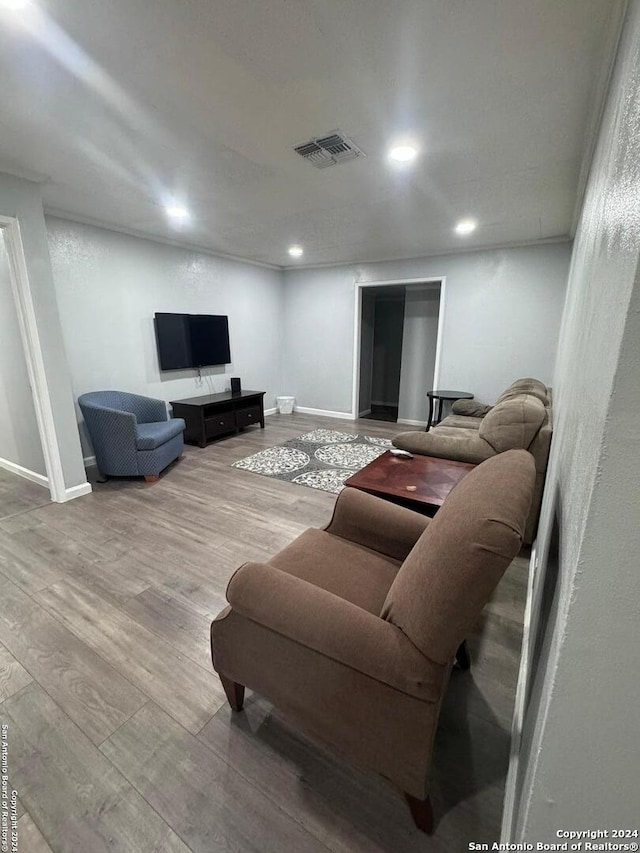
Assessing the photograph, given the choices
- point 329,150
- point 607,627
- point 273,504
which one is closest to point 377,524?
point 607,627

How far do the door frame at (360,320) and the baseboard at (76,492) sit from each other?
394 cm

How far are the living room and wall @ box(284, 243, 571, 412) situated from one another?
0.03 metres

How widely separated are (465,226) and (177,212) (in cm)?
289

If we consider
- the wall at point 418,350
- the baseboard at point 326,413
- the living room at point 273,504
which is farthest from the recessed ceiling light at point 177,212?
the baseboard at point 326,413

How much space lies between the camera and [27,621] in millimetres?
1766

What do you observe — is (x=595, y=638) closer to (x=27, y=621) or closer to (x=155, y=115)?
(x=27, y=621)

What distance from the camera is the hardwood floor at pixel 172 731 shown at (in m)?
1.03

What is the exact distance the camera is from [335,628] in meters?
0.97

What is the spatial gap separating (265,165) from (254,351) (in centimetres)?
364

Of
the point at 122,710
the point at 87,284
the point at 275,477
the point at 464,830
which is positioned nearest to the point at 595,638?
the point at 464,830

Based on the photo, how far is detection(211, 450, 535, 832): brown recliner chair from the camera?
83 centimetres

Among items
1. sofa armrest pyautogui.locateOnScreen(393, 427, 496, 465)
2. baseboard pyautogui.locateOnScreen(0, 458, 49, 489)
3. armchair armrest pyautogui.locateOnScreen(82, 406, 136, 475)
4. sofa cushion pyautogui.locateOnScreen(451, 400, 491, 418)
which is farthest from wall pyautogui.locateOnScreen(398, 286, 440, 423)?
baseboard pyautogui.locateOnScreen(0, 458, 49, 489)

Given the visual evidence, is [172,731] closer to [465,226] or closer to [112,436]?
[112,436]

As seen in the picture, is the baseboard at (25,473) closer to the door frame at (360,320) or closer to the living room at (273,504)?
the living room at (273,504)
